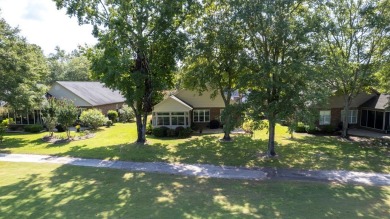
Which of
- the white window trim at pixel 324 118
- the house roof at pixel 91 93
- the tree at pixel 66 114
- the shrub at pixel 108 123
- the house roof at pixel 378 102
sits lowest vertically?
the shrub at pixel 108 123

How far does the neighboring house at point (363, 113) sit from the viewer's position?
28783mm

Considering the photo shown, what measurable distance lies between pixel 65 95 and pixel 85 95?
93.7 inches

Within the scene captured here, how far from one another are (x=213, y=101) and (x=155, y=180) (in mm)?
18803

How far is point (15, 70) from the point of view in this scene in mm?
24328

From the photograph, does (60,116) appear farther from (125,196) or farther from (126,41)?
(125,196)

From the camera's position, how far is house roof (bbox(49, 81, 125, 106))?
1400 inches

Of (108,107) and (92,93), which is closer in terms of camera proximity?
(92,93)

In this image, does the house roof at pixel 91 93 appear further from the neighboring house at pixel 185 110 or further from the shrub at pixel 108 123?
the neighboring house at pixel 185 110

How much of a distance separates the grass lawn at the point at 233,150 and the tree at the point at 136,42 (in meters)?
4.28

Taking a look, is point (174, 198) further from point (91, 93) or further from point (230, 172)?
point (91, 93)

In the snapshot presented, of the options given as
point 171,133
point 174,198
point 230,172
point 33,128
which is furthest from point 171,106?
point 174,198

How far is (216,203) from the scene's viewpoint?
35.0ft

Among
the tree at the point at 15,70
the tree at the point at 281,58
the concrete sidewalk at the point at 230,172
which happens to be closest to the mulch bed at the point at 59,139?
the tree at the point at 15,70

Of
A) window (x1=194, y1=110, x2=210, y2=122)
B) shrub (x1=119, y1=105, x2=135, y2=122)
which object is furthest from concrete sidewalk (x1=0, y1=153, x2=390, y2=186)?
shrub (x1=119, y1=105, x2=135, y2=122)
